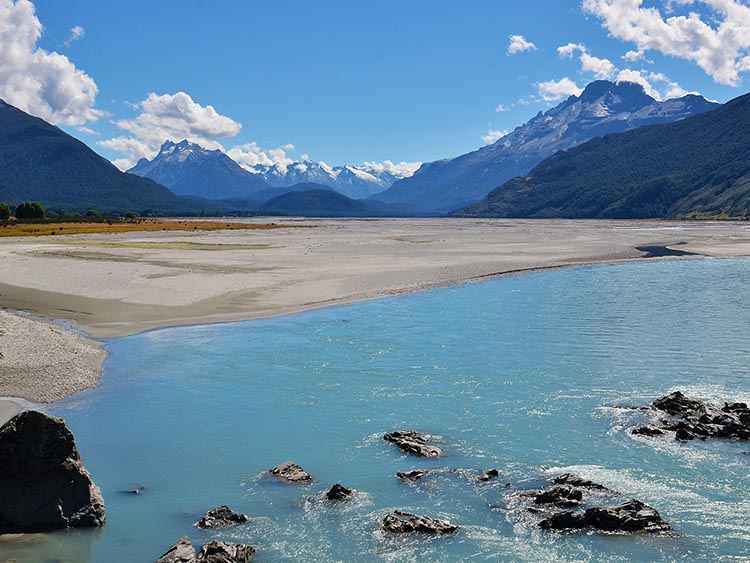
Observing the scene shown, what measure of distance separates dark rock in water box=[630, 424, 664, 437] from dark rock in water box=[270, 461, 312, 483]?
1039cm

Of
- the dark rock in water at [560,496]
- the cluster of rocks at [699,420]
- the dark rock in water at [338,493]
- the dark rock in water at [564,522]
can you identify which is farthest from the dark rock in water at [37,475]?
the cluster of rocks at [699,420]

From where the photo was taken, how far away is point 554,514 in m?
15.1

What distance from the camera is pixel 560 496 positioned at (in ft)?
52.2

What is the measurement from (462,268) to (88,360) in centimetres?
4501

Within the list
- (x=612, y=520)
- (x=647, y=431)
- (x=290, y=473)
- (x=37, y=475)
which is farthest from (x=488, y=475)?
(x=37, y=475)

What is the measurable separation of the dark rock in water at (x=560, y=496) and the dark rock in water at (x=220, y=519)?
725 centimetres

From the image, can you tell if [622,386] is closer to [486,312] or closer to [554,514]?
[554,514]

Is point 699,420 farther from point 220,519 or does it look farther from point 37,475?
point 37,475

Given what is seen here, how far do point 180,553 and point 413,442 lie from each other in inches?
323

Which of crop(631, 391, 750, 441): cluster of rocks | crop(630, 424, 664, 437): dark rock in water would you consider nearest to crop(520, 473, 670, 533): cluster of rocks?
crop(630, 424, 664, 437): dark rock in water

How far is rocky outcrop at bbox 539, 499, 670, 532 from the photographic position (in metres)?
14.6

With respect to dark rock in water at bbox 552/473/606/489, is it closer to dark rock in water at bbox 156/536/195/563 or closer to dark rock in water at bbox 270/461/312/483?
dark rock in water at bbox 270/461/312/483

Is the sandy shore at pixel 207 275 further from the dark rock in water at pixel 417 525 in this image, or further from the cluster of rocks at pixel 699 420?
the cluster of rocks at pixel 699 420

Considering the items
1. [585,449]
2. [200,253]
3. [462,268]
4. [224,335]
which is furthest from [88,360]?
[200,253]
